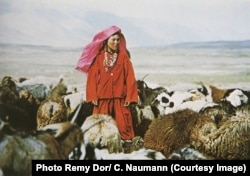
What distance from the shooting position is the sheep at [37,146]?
2.34 m

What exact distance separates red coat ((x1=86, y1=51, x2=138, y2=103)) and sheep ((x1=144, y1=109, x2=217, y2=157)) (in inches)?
7.8

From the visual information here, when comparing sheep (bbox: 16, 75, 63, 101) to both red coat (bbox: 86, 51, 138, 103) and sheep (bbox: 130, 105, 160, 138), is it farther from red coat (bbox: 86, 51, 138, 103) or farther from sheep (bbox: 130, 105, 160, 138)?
sheep (bbox: 130, 105, 160, 138)

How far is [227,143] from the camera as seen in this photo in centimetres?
237

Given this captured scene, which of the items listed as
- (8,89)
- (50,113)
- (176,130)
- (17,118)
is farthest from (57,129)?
(176,130)

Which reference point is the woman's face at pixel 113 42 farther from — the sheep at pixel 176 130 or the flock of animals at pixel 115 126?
the sheep at pixel 176 130

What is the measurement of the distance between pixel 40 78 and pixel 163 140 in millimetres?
737

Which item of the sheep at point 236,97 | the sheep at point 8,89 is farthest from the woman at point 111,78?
the sheep at point 236,97

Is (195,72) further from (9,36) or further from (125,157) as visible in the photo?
(9,36)

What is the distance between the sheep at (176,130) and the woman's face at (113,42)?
1.46ft

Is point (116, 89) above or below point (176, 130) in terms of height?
above

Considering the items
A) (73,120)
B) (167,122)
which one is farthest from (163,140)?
(73,120)

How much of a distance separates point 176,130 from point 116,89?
1.26 ft

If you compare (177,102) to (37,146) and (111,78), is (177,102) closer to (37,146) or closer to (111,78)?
(111,78)

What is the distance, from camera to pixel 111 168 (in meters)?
2.35
